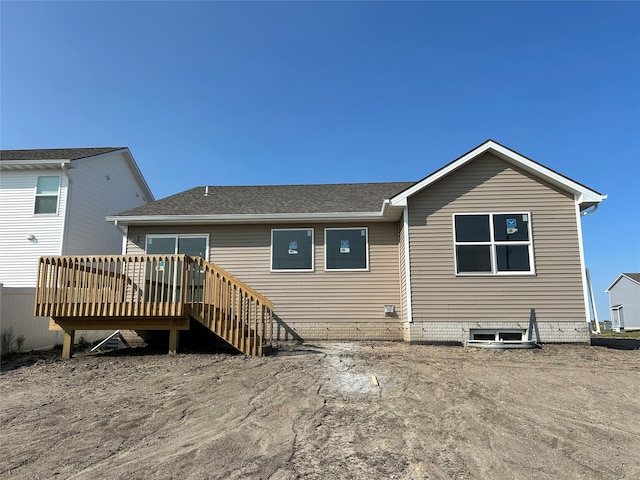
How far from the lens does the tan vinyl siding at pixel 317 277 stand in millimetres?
10375

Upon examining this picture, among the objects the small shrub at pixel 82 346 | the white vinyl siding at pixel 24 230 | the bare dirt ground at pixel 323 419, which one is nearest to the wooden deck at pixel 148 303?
the bare dirt ground at pixel 323 419

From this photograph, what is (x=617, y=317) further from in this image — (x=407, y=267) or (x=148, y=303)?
(x=148, y=303)

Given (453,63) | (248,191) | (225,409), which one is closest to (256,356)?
(225,409)

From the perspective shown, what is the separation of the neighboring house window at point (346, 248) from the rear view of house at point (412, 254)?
0.09 ft

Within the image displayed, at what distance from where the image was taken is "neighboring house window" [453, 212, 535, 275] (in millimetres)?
9273

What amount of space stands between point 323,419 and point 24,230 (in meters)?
12.2

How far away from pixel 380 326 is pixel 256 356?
3.87 m

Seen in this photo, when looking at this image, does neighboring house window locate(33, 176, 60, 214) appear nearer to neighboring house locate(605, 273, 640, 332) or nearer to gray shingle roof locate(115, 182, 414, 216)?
gray shingle roof locate(115, 182, 414, 216)

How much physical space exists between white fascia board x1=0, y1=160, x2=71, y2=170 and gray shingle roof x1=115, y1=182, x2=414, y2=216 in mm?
3229

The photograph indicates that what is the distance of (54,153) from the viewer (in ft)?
46.5

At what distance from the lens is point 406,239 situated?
371 inches

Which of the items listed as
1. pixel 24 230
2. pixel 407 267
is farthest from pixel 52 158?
pixel 407 267

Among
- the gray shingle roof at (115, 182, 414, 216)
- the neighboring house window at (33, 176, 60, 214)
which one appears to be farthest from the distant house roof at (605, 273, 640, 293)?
the neighboring house window at (33, 176, 60, 214)

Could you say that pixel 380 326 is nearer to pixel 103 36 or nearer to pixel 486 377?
pixel 486 377
